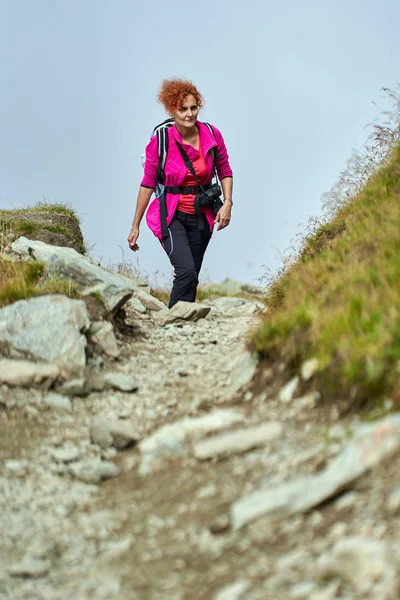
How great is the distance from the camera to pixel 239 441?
4.43 m

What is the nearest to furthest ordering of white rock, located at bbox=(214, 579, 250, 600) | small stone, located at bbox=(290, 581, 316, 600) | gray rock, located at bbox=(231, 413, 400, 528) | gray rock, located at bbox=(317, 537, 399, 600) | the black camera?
gray rock, located at bbox=(317, 537, 399, 600) < small stone, located at bbox=(290, 581, 316, 600) < white rock, located at bbox=(214, 579, 250, 600) < gray rock, located at bbox=(231, 413, 400, 528) < the black camera

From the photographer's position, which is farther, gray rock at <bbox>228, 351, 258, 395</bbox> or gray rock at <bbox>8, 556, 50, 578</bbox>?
gray rock at <bbox>228, 351, 258, 395</bbox>

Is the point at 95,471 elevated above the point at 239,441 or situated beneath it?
situated beneath

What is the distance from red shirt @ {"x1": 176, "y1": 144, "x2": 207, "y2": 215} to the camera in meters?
8.84

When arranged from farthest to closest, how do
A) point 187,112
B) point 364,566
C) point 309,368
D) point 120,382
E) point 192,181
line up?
1. point 192,181
2. point 187,112
3. point 120,382
4. point 309,368
5. point 364,566

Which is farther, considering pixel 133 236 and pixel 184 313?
pixel 133 236

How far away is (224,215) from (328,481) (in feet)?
18.7

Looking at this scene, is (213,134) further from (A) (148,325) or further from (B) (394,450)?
(B) (394,450)

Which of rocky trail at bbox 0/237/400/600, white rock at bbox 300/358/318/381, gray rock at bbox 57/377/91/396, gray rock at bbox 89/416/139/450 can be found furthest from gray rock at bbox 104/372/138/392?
white rock at bbox 300/358/318/381

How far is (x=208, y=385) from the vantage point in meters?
6.05

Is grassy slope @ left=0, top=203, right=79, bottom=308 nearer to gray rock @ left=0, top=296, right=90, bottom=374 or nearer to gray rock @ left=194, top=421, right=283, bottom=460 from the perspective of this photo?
gray rock @ left=0, top=296, right=90, bottom=374

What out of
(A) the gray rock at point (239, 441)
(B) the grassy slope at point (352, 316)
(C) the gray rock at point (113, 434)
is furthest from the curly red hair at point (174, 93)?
(A) the gray rock at point (239, 441)

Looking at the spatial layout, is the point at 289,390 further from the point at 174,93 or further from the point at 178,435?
the point at 174,93

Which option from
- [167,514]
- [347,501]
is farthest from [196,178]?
[347,501]
